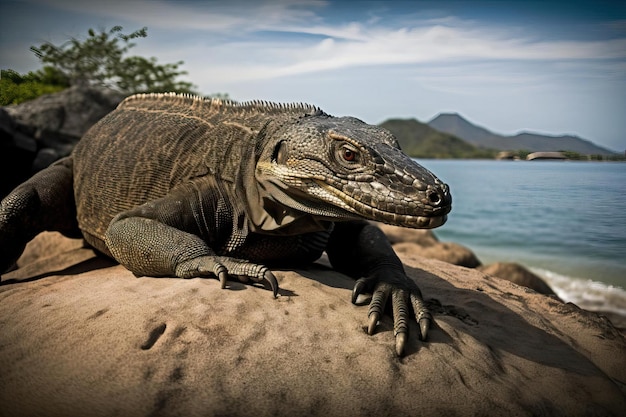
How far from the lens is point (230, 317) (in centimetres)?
377

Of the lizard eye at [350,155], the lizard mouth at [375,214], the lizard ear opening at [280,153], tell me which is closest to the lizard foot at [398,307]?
the lizard mouth at [375,214]

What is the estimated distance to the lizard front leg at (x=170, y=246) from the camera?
4.41 meters

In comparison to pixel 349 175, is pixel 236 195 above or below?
below

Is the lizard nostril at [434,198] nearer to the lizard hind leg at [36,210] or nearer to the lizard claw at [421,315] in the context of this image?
the lizard claw at [421,315]

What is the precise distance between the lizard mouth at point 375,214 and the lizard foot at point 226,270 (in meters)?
0.84

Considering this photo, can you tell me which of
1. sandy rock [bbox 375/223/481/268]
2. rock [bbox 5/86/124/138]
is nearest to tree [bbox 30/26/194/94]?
rock [bbox 5/86/124/138]

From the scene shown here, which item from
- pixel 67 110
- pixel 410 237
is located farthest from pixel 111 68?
pixel 410 237

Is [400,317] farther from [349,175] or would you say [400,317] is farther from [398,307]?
[349,175]

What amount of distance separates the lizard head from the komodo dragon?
0.03ft

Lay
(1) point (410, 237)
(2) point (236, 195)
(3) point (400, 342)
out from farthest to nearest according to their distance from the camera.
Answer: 1. (1) point (410, 237)
2. (2) point (236, 195)
3. (3) point (400, 342)

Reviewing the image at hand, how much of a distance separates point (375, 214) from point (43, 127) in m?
15.4

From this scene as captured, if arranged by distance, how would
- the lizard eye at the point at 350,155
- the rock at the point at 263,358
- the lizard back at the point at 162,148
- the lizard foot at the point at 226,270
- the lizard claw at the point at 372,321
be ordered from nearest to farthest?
1. the rock at the point at 263,358
2. the lizard claw at the point at 372,321
3. the lizard eye at the point at 350,155
4. the lizard foot at the point at 226,270
5. the lizard back at the point at 162,148

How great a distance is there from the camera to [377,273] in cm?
516

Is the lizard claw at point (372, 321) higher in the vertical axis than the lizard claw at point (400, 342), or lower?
higher
